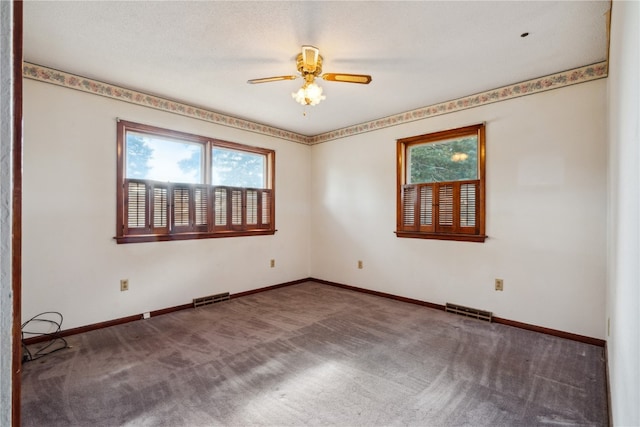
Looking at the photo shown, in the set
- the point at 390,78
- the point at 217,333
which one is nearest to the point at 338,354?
the point at 217,333

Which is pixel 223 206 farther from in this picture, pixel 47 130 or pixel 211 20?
pixel 211 20

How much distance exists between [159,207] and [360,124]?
297 centimetres

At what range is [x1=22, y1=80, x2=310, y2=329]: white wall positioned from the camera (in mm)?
2789

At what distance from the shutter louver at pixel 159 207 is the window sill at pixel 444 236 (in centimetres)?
295

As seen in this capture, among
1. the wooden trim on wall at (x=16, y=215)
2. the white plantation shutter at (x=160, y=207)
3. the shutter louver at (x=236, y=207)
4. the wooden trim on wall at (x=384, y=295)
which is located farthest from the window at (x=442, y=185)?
the wooden trim on wall at (x=16, y=215)

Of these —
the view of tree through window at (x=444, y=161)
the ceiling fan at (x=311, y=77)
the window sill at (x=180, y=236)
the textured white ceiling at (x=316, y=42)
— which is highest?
the textured white ceiling at (x=316, y=42)

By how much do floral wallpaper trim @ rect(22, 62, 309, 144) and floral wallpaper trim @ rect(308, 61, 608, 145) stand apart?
1.50 m

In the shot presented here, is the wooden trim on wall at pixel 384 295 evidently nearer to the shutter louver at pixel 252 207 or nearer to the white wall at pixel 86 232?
the shutter louver at pixel 252 207

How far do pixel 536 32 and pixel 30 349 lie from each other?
4909 millimetres

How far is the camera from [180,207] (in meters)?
3.72

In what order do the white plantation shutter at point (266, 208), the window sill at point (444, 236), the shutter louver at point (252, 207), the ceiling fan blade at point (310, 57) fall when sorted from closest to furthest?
1. the ceiling fan blade at point (310, 57)
2. the window sill at point (444, 236)
3. the shutter louver at point (252, 207)
4. the white plantation shutter at point (266, 208)

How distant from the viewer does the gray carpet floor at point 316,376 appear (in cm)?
184

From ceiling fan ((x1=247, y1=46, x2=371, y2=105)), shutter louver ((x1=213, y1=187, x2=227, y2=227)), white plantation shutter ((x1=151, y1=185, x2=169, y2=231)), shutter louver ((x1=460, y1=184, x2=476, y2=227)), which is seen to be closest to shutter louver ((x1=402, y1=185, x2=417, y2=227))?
shutter louver ((x1=460, y1=184, x2=476, y2=227))

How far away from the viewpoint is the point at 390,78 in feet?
9.92
